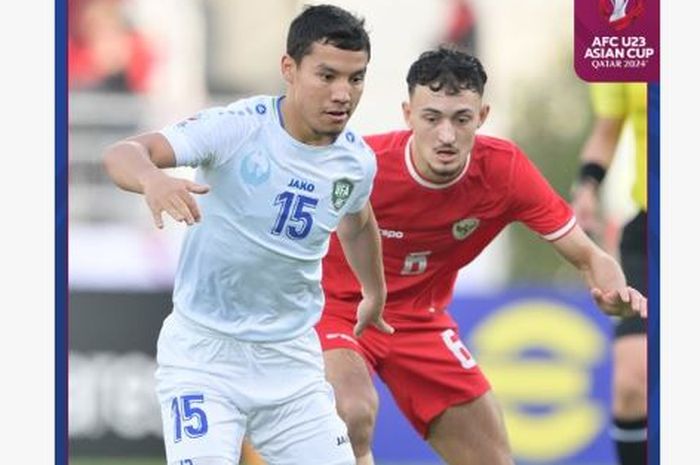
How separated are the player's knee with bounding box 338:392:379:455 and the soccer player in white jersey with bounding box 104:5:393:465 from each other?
622 mm

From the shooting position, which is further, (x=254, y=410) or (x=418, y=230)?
(x=418, y=230)

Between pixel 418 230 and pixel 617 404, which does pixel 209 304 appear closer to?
pixel 418 230

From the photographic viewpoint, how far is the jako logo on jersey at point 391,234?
7.34m

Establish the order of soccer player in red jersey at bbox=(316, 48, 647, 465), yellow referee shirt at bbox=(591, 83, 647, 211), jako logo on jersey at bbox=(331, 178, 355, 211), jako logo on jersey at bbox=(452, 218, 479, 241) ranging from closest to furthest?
1. jako logo on jersey at bbox=(331, 178, 355, 211)
2. soccer player in red jersey at bbox=(316, 48, 647, 465)
3. yellow referee shirt at bbox=(591, 83, 647, 211)
4. jako logo on jersey at bbox=(452, 218, 479, 241)

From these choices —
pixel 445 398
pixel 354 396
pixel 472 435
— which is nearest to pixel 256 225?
pixel 354 396

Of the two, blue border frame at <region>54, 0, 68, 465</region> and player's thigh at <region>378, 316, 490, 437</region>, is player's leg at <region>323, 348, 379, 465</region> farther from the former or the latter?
blue border frame at <region>54, 0, 68, 465</region>

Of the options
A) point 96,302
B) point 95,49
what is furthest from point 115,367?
point 95,49

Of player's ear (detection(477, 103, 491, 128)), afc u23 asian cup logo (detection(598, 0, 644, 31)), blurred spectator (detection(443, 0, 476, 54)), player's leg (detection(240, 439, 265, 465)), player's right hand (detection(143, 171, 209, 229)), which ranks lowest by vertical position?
player's leg (detection(240, 439, 265, 465))

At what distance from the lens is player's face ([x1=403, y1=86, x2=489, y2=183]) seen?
7.10 m

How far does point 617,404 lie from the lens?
8227mm

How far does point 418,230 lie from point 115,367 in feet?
6.14

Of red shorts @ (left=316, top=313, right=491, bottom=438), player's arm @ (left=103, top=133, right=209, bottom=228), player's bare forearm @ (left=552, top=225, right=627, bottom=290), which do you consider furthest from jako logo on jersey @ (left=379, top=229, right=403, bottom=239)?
player's arm @ (left=103, top=133, right=209, bottom=228)

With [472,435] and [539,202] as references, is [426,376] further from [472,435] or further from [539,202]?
[539,202]

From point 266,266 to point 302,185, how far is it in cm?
30
